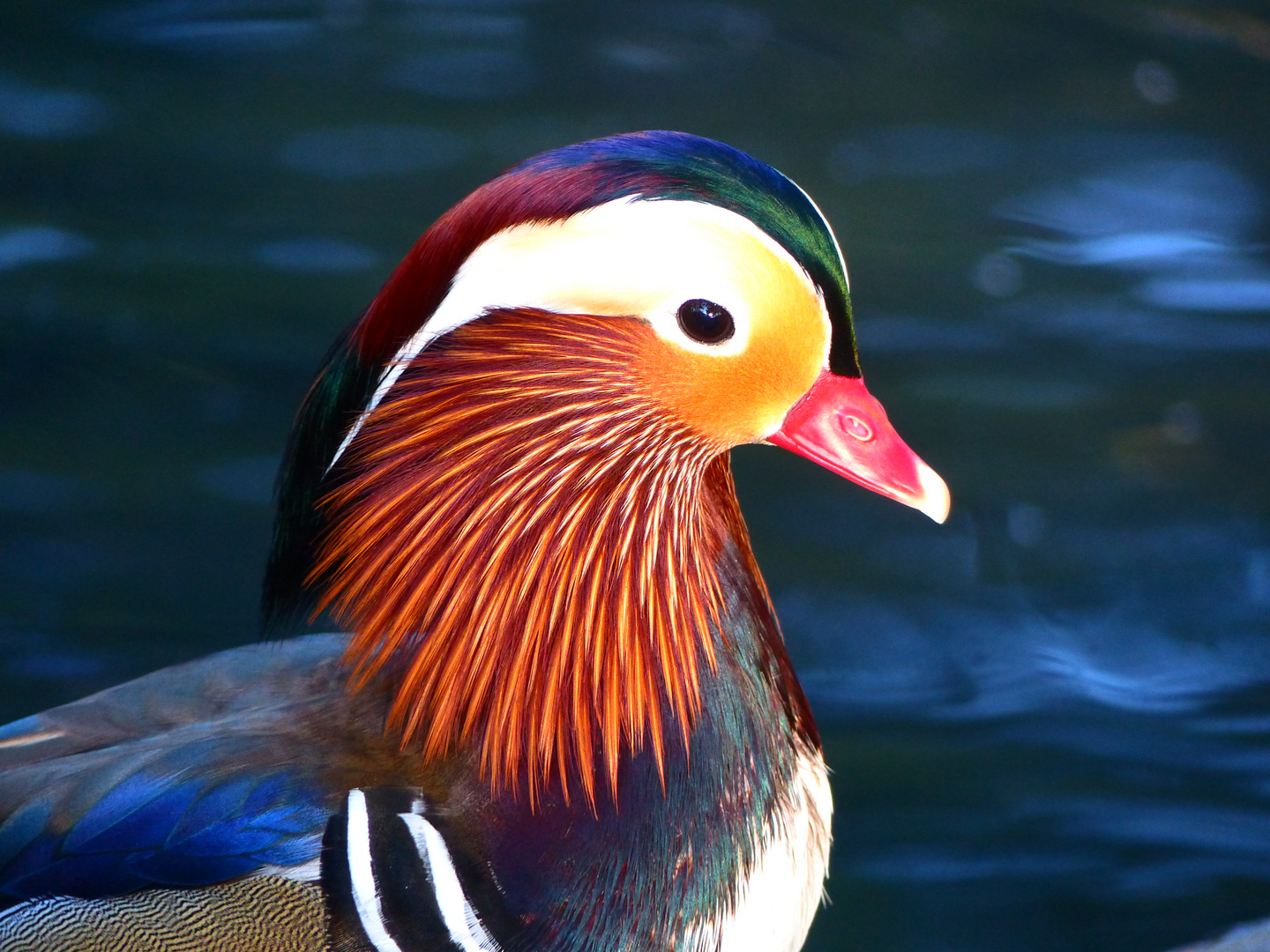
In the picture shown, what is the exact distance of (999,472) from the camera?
1931 millimetres

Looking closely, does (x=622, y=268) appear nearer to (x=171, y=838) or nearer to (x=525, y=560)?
(x=525, y=560)

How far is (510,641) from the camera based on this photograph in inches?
38.6

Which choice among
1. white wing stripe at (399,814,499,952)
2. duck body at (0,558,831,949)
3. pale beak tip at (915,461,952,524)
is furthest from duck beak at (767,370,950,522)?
white wing stripe at (399,814,499,952)

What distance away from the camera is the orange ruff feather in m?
0.93

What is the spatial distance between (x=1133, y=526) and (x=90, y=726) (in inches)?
54.4

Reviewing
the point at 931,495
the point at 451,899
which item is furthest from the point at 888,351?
the point at 451,899

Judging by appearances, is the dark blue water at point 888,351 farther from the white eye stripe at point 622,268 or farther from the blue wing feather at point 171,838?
the white eye stripe at point 622,268

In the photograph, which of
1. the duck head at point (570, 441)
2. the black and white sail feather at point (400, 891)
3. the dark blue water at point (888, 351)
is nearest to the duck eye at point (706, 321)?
the duck head at point (570, 441)

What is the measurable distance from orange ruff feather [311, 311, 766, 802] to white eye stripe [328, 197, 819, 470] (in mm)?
42

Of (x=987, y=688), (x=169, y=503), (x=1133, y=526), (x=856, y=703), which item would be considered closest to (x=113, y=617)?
(x=169, y=503)

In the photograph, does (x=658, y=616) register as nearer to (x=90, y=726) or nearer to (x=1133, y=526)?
(x=90, y=726)

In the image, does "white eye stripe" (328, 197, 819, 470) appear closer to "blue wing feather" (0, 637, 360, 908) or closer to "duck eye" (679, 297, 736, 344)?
"duck eye" (679, 297, 736, 344)

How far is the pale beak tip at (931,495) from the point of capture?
0.97 metres

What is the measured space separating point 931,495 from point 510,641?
32 cm
